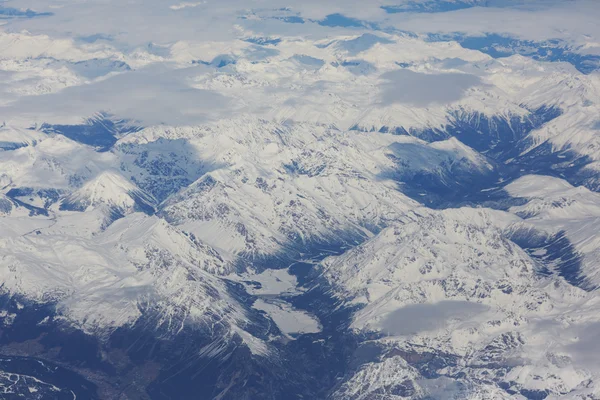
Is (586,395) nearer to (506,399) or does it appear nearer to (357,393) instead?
(506,399)

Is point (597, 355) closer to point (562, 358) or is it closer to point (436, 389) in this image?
point (562, 358)

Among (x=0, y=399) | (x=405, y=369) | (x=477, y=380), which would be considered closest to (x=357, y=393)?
(x=405, y=369)

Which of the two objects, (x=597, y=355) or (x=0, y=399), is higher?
(x=597, y=355)

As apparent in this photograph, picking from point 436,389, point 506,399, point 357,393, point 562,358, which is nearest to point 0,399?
point 357,393

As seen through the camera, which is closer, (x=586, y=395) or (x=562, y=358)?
(x=586, y=395)

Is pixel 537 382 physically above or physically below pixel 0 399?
above

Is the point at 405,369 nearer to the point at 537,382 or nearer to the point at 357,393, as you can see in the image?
the point at 357,393

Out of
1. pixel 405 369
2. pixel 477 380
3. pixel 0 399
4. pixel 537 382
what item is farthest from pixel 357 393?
pixel 0 399

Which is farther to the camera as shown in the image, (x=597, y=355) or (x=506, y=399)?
(x=597, y=355)
